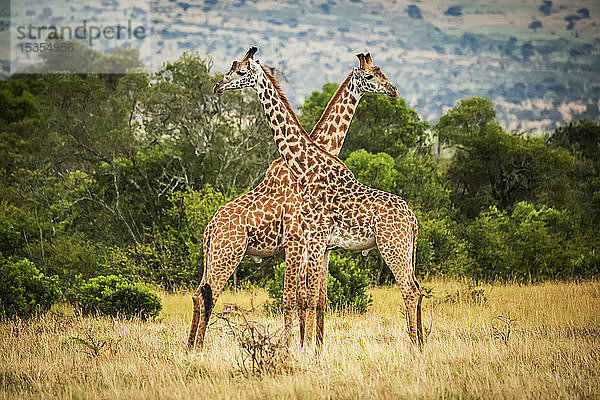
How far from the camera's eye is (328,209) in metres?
→ 8.98

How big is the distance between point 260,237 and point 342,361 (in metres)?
2.05

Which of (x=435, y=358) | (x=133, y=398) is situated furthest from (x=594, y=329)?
(x=133, y=398)

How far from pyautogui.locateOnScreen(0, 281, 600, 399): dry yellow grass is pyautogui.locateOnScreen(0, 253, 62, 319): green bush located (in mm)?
534

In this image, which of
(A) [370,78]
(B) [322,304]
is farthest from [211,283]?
(A) [370,78]

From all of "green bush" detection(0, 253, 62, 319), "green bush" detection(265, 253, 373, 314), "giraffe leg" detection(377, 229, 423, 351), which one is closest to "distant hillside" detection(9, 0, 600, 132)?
"green bush" detection(265, 253, 373, 314)

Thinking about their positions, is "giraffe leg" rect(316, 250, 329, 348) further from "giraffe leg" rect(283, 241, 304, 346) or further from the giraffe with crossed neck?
"giraffe leg" rect(283, 241, 304, 346)

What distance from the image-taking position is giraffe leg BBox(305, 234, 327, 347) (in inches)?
352

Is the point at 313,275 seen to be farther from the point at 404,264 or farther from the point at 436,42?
the point at 436,42

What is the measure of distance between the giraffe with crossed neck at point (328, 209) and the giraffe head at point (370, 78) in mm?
1196

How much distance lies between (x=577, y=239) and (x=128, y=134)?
52.4 feet

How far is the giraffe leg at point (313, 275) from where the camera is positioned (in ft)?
29.3

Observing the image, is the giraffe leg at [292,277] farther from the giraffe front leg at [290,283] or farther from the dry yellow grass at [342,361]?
the dry yellow grass at [342,361]

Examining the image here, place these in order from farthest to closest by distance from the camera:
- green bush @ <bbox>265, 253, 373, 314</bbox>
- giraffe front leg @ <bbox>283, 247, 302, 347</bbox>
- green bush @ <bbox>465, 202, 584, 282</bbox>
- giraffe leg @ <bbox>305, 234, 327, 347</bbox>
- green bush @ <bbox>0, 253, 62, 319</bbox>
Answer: green bush @ <bbox>465, 202, 584, 282</bbox>
green bush @ <bbox>265, 253, 373, 314</bbox>
green bush @ <bbox>0, 253, 62, 319</bbox>
giraffe front leg @ <bbox>283, 247, 302, 347</bbox>
giraffe leg @ <bbox>305, 234, 327, 347</bbox>

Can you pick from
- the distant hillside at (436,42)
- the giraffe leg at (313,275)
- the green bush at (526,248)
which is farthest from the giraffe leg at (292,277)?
the distant hillside at (436,42)
